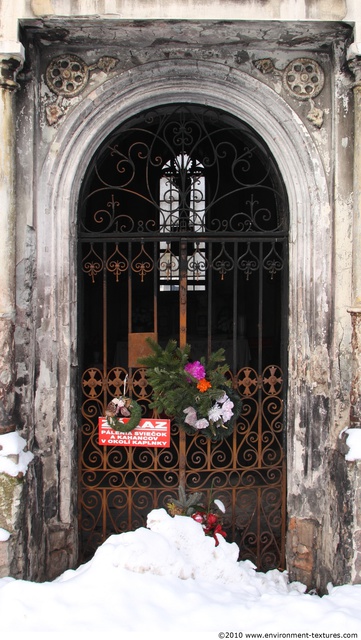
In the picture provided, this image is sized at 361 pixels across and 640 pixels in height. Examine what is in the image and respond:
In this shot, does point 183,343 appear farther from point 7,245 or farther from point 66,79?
point 66,79

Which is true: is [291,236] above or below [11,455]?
above

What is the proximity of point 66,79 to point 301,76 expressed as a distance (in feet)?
5.81

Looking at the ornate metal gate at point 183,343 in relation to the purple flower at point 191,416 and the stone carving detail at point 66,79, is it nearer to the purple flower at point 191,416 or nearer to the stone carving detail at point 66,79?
the purple flower at point 191,416

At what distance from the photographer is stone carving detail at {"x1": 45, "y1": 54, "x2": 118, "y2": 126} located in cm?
464

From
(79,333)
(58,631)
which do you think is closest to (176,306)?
(79,333)

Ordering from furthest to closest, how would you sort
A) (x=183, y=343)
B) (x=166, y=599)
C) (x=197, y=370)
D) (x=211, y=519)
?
(x=183, y=343) < (x=197, y=370) < (x=211, y=519) < (x=166, y=599)

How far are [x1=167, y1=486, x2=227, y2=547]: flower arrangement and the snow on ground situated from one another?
0.16m

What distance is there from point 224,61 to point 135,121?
826 millimetres

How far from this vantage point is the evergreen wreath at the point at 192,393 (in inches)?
187

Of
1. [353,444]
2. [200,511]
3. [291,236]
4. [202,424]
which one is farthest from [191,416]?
[291,236]

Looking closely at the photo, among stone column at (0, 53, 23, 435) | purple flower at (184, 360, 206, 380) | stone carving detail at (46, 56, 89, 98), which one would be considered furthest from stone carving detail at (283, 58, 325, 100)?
purple flower at (184, 360, 206, 380)

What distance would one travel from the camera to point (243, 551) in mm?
5117

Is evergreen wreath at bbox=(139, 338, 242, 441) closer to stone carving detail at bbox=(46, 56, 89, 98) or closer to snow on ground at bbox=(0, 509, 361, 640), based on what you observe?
snow on ground at bbox=(0, 509, 361, 640)

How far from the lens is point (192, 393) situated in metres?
4.79
